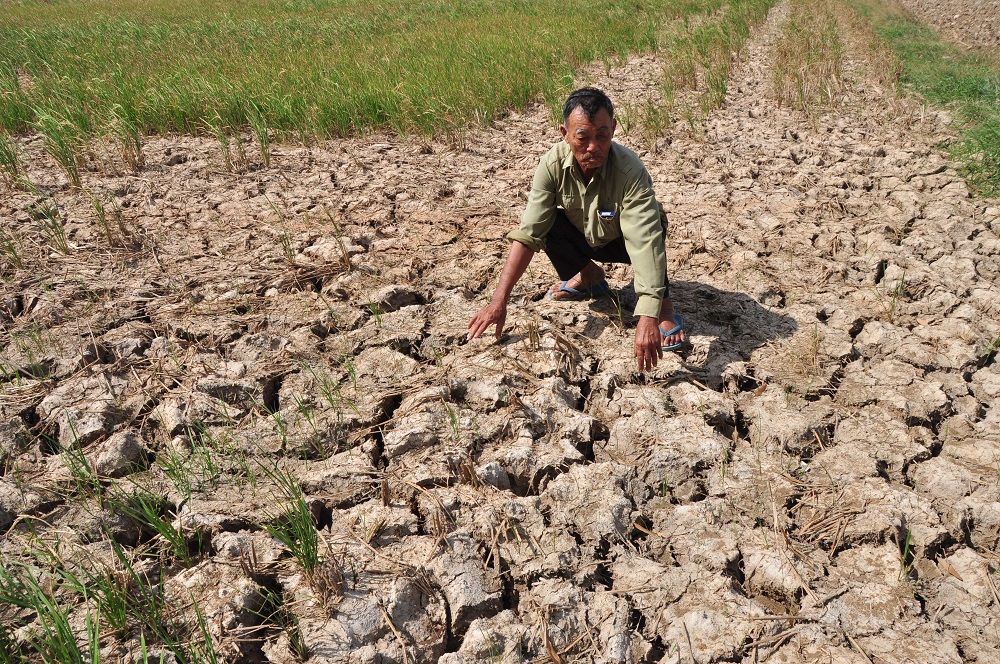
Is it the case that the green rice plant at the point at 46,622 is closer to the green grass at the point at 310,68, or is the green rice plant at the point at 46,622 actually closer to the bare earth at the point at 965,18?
the green grass at the point at 310,68

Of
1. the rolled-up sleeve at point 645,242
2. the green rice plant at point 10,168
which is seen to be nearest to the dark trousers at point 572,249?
the rolled-up sleeve at point 645,242

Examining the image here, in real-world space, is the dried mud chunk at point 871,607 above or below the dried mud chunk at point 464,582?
below

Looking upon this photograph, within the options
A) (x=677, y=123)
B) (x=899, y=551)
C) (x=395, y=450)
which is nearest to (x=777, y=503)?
(x=899, y=551)

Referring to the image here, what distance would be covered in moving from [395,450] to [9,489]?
3.74 ft

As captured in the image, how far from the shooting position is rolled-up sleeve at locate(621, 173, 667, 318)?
6.98 ft

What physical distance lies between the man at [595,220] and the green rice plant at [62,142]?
9.27 ft

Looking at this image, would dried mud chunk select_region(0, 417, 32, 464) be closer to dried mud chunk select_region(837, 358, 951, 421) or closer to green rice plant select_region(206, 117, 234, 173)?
green rice plant select_region(206, 117, 234, 173)

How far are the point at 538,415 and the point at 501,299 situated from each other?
46 centimetres

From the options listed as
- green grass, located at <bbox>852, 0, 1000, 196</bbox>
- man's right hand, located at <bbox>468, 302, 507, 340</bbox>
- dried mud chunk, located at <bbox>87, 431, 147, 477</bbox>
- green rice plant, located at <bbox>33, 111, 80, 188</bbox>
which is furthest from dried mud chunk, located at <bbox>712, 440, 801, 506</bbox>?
green rice plant, located at <bbox>33, 111, 80, 188</bbox>

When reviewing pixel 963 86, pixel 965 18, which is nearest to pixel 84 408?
pixel 963 86

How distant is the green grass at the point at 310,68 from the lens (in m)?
4.40

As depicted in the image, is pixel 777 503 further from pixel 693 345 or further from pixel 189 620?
pixel 189 620

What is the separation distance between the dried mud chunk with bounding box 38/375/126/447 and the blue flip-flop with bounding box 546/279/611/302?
5.71ft

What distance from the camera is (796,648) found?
56.0 inches
